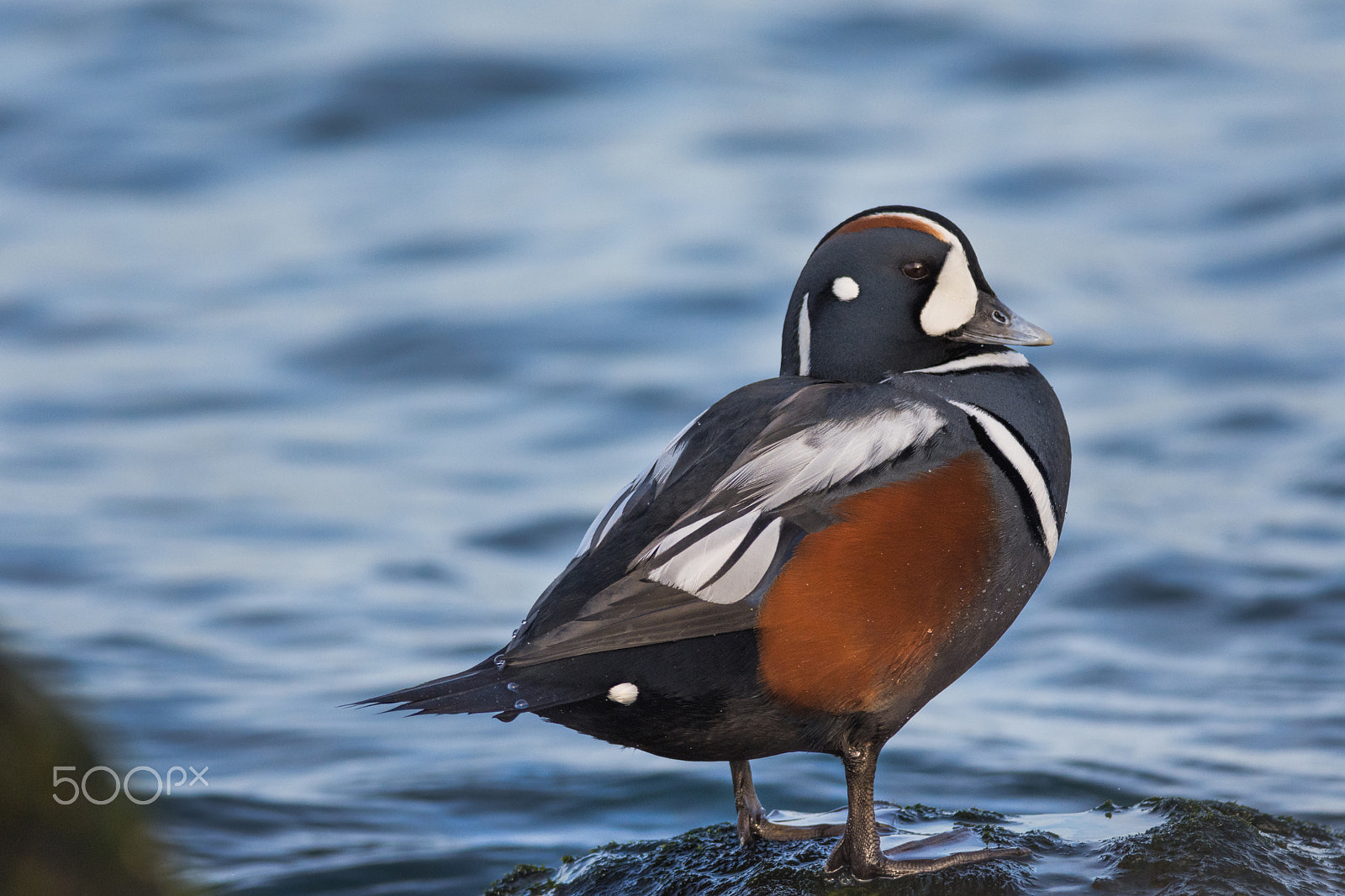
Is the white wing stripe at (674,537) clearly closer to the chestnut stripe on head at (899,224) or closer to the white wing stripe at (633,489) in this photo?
the white wing stripe at (633,489)

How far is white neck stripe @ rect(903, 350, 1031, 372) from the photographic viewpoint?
14.8 ft

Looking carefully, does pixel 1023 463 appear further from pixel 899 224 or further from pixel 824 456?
pixel 899 224

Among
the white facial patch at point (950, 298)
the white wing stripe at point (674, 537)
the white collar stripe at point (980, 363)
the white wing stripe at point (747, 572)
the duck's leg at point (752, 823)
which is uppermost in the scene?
the white facial patch at point (950, 298)

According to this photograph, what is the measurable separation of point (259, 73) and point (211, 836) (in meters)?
12.7

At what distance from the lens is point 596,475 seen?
10898mm

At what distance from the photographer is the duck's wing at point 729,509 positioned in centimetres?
392

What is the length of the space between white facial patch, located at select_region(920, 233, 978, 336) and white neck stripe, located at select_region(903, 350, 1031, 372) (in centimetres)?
10

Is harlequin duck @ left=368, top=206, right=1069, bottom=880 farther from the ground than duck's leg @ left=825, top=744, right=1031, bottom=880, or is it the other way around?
harlequin duck @ left=368, top=206, right=1069, bottom=880

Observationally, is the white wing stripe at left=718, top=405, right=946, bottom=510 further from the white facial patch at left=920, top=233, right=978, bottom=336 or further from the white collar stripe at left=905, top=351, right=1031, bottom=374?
the white facial patch at left=920, top=233, right=978, bottom=336

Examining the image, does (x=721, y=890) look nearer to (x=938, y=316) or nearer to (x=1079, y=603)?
(x=938, y=316)

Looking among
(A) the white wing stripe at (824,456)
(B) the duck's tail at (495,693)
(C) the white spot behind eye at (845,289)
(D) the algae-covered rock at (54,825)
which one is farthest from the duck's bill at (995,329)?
(D) the algae-covered rock at (54,825)

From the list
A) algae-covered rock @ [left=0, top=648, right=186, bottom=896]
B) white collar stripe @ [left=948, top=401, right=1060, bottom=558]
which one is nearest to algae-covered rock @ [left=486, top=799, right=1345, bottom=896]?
white collar stripe @ [left=948, top=401, right=1060, bottom=558]

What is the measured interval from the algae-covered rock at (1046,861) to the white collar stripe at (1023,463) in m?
0.87

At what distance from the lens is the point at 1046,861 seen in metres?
4.38
